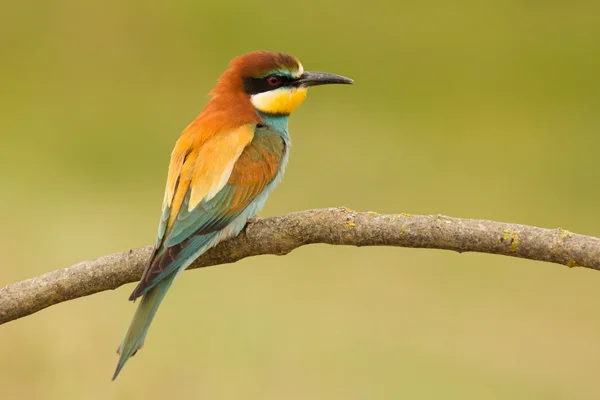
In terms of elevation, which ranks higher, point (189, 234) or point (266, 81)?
point (266, 81)

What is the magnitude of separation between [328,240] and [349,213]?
0.24ft

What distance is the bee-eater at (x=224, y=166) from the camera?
5.22 ft

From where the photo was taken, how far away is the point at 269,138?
76.7 inches

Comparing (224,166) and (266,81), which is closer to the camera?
(224,166)

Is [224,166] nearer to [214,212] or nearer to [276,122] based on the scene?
[214,212]

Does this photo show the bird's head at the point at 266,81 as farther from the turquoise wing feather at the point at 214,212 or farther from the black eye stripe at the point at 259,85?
the turquoise wing feather at the point at 214,212

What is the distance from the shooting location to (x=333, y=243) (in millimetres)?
1438

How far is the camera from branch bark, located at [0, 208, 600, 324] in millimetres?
1241

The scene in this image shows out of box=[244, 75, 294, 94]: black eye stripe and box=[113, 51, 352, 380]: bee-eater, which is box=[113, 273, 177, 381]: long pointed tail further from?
box=[244, 75, 294, 94]: black eye stripe

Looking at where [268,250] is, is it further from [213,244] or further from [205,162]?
[205,162]

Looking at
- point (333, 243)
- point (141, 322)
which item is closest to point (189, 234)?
point (141, 322)

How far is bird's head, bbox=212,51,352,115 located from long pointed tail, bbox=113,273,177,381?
0.67m

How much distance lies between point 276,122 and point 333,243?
0.71m

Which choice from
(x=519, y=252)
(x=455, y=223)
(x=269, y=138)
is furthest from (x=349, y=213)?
(x=269, y=138)
